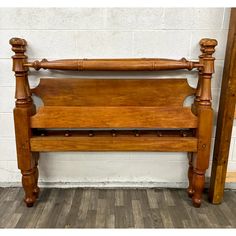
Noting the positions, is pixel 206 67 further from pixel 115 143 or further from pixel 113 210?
pixel 113 210

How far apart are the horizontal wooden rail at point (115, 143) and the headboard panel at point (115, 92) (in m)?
0.22

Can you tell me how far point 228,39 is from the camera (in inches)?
59.7

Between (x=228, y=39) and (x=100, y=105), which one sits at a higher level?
(x=228, y=39)

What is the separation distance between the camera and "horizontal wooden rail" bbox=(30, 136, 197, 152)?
59.7 inches

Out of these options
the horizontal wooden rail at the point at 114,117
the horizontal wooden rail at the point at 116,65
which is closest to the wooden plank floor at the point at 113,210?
the horizontal wooden rail at the point at 114,117

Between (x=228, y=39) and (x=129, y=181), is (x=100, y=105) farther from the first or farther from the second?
(x=228, y=39)

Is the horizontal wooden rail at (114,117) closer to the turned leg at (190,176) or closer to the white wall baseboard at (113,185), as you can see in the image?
the turned leg at (190,176)

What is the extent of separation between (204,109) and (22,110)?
3.47 ft

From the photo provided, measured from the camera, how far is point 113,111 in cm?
151

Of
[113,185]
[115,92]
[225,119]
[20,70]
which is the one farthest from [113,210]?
[20,70]

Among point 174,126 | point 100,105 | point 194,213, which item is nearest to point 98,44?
point 100,105

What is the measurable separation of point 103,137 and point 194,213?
0.76m

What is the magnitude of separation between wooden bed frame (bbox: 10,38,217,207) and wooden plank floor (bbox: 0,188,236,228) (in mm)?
100

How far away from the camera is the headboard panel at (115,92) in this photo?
1563mm
